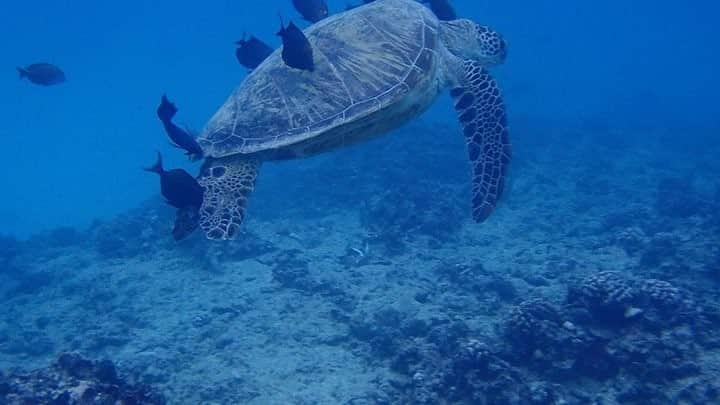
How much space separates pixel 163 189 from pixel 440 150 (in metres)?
15.8

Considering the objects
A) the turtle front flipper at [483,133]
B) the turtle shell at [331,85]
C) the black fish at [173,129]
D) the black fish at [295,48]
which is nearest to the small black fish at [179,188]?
the black fish at [173,129]

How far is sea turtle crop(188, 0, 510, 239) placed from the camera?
5.78 m

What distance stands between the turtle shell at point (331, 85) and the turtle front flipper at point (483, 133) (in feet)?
3.61

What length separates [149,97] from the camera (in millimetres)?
111875

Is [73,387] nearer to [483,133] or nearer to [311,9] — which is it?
[483,133]

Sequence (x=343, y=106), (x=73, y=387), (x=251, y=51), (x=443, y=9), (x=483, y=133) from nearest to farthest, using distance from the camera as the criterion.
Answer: (x=73, y=387) → (x=343, y=106) → (x=483, y=133) → (x=251, y=51) → (x=443, y=9)

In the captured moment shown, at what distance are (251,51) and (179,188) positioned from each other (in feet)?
12.4

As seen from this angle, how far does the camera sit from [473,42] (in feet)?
27.1

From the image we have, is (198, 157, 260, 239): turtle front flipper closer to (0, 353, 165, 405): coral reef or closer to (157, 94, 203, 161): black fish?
(157, 94, 203, 161): black fish

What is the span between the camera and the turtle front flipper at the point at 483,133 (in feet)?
21.8

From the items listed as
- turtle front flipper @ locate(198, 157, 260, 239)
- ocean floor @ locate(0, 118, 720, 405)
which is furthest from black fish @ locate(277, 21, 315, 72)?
ocean floor @ locate(0, 118, 720, 405)

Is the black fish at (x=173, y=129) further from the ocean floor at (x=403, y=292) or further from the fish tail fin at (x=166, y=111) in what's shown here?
the ocean floor at (x=403, y=292)

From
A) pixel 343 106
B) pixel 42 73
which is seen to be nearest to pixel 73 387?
pixel 343 106

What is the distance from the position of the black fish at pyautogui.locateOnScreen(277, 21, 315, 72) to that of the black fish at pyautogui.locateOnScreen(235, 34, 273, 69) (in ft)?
8.54
